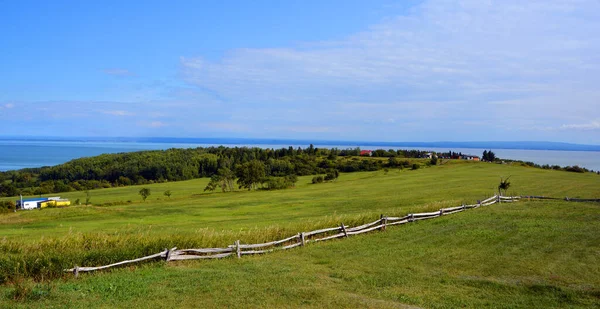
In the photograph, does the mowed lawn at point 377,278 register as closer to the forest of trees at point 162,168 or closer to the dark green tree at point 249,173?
the dark green tree at point 249,173

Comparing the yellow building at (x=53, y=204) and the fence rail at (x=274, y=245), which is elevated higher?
the fence rail at (x=274, y=245)

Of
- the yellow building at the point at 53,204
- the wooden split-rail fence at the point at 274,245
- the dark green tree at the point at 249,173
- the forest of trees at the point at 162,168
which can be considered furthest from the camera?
the forest of trees at the point at 162,168

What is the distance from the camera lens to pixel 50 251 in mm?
16391

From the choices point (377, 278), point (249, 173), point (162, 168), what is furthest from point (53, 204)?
point (162, 168)

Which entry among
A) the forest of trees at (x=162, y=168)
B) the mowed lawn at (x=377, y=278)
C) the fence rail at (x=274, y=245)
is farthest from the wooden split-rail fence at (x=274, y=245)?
the forest of trees at (x=162, y=168)

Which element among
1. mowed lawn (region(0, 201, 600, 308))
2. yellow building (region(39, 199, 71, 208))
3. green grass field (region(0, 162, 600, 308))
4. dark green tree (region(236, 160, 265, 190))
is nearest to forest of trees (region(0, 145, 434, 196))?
dark green tree (region(236, 160, 265, 190))

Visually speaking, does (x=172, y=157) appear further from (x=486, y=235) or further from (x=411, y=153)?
(x=486, y=235)

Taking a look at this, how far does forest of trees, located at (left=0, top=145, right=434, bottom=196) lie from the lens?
118m

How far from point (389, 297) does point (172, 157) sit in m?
161

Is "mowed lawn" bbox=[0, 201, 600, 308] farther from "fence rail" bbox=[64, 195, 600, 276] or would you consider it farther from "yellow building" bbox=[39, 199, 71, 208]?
"yellow building" bbox=[39, 199, 71, 208]

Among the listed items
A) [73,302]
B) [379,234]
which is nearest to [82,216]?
[379,234]

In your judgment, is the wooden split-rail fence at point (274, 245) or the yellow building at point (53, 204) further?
the yellow building at point (53, 204)

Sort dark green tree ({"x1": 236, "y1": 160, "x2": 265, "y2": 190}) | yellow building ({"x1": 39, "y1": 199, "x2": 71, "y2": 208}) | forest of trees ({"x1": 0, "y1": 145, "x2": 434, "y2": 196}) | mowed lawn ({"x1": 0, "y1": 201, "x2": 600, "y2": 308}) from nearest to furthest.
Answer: mowed lawn ({"x1": 0, "y1": 201, "x2": 600, "y2": 308}) → yellow building ({"x1": 39, "y1": 199, "x2": 71, "y2": 208}) → dark green tree ({"x1": 236, "y1": 160, "x2": 265, "y2": 190}) → forest of trees ({"x1": 0, "y1": 145, "x2": 434, "y2": 196})

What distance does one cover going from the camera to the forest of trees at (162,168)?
117938 mm
